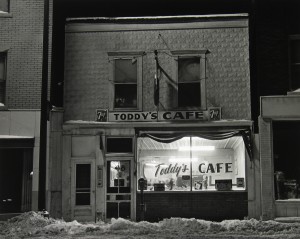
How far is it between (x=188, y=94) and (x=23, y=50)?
6.27 metres

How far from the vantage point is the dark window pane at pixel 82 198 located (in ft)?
57.6

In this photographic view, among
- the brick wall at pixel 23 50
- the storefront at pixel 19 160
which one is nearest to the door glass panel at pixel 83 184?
the storefront at pixel 19 160

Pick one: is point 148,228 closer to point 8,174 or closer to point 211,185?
point 211,185

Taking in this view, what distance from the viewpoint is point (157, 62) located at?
17672 mm

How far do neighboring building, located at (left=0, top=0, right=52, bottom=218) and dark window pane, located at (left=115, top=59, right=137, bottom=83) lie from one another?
9.33 ft

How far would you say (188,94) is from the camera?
58.6 ft

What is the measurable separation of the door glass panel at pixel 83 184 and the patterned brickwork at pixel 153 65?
186 cm

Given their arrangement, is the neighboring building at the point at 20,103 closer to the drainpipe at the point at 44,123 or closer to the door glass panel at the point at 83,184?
the drainpipe at the point at 44,123

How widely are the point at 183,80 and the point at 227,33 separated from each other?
2383 mm

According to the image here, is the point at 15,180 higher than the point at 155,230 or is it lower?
higher

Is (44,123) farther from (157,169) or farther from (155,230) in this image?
(155,230)

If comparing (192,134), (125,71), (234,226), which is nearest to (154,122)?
(192,134)

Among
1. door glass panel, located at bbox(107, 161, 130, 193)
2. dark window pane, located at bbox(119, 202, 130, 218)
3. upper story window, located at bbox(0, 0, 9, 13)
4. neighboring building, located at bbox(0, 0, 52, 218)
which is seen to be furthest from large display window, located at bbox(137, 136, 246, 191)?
upper story window, located at bbox(0, 0, 9, 13)

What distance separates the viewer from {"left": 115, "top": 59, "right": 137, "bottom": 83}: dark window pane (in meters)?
18.1
